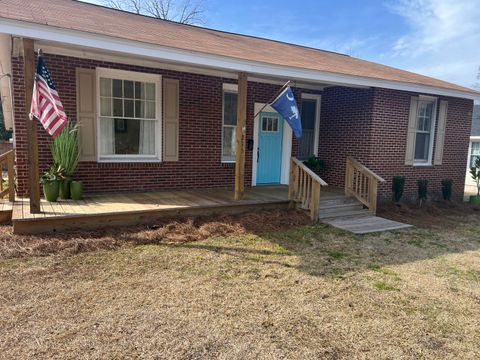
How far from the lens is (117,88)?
A: 7309mm

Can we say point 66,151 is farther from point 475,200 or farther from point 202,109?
point 475,200

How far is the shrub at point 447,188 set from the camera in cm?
990

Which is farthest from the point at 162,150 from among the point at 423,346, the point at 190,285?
the point at 423,346

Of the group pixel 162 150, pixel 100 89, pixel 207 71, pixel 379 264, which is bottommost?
pixel 379 264

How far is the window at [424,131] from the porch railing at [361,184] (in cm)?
242

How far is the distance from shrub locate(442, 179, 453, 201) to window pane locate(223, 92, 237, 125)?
6.06 meters

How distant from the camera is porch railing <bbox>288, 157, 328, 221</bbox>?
22.7 feet

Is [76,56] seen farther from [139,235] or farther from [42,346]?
[42,346]

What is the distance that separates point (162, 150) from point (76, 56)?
95.6 inches

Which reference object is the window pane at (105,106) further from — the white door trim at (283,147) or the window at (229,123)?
the white door trim at (283,147)

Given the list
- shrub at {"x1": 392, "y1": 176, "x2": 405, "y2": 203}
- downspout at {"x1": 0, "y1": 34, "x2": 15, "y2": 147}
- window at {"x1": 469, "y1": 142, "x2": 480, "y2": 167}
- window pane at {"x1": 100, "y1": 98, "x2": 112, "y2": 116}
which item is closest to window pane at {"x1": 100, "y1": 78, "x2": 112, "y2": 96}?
window pane at {"x1": 100, "y1": 98, "x2": 112, "y2": 116}

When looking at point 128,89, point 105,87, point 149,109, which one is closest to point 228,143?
point 149,109

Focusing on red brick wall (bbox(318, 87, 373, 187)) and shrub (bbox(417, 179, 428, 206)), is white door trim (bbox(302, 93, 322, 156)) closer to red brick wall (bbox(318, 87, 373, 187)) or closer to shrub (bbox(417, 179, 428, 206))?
red brick wall (bbox(318, 87, 373, 187))

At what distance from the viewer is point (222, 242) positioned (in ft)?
18.2
